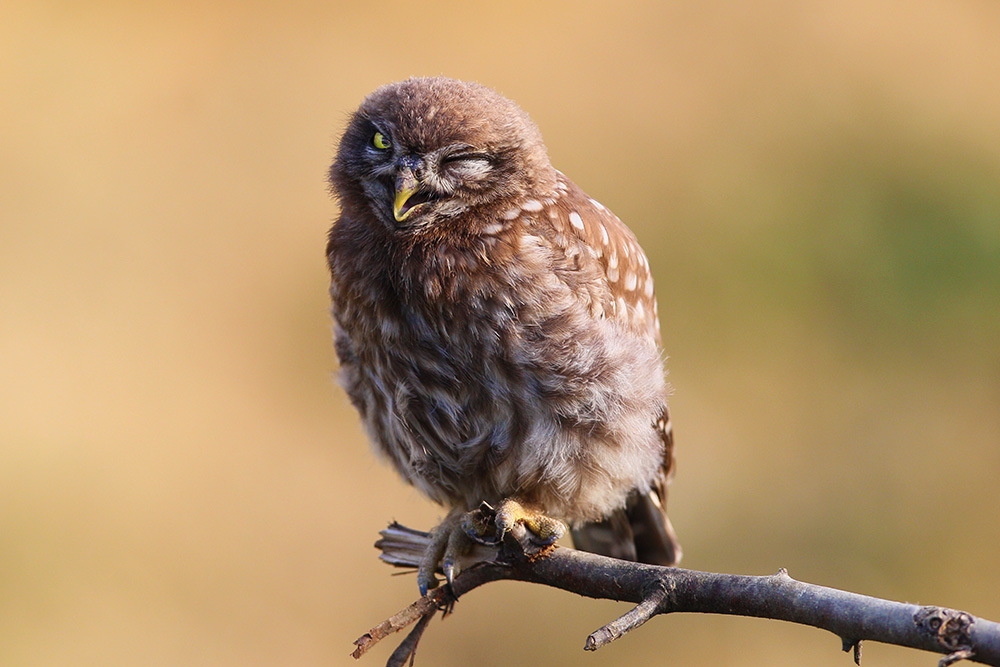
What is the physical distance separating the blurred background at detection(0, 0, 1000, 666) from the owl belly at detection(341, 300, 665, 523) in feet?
9.42

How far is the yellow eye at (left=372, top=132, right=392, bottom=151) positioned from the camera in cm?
227

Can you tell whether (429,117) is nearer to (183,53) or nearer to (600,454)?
(600,454)

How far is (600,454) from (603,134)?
484 centimetres

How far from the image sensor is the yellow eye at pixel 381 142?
2.27 metres

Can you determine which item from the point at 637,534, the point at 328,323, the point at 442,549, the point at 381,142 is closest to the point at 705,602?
the point at 442,549

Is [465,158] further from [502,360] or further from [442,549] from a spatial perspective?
[442,549]

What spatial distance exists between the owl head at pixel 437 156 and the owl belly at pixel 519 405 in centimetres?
31

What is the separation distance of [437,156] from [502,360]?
1.77 feet

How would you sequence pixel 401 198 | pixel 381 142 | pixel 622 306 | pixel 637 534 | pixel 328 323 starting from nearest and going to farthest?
pixel 401 198
pixel 381 142
pixel 622 306
pixel 637 534
pixel 328 323

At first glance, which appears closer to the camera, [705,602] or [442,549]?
[705,602]

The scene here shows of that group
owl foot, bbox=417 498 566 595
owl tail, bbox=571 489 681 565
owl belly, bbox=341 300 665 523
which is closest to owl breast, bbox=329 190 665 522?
owl belly, bbox=341 300 665 523

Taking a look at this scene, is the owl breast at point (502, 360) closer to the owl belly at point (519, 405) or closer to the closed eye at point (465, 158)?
the owl belly at point (519, 405)

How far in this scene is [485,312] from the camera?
7.34ft

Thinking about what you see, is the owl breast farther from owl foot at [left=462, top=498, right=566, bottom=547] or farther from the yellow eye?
the yellow eye
